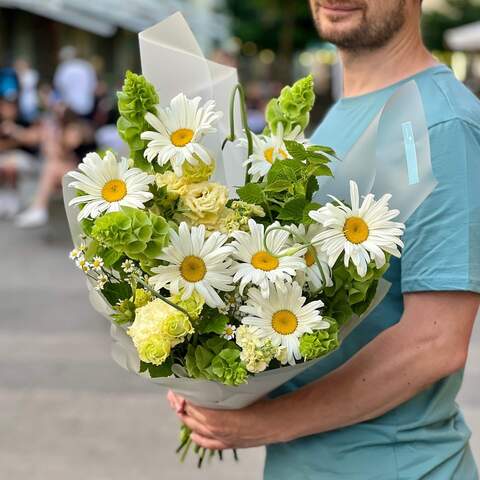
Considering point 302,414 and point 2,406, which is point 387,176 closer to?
point 302,414

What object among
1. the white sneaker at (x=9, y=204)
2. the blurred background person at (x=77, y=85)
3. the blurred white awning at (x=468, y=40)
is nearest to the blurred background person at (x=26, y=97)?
the blurred background person at (x=77, y=85)

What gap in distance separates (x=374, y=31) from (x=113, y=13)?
22.5m

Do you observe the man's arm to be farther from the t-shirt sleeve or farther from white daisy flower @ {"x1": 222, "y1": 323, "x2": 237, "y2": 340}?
white daisy flower @ {"x1": 222, "y1": 323, "x2": 237, "y2": 340}

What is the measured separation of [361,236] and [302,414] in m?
0.42

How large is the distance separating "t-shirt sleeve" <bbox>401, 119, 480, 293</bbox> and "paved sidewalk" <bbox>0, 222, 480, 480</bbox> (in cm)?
293

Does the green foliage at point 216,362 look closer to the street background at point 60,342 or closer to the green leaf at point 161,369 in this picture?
the green leaf at point 161,369

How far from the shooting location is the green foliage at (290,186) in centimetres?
152

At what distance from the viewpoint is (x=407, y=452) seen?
1.75 m

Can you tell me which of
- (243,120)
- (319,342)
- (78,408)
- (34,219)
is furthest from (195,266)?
(34,219)

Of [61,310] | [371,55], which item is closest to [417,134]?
[371,55]

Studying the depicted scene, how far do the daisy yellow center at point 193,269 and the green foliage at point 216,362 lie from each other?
0.11 meters

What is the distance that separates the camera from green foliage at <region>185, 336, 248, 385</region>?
1479mm

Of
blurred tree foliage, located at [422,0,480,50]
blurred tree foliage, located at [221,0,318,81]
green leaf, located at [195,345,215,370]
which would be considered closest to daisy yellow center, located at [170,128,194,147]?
green leaf, located at [195,345,215,370]

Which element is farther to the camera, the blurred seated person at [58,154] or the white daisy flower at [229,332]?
the blurred seated person at [58,154]
